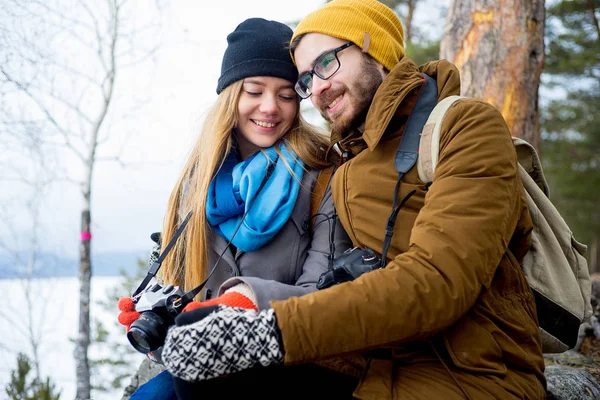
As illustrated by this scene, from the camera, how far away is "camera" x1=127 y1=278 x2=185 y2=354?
6.07 ft

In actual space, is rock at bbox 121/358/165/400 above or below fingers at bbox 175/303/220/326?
below

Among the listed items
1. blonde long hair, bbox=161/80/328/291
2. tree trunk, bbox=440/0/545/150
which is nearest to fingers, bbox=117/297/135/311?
blonde long hair, bbox=161/80/328/291

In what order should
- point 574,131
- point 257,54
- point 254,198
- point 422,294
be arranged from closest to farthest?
point 422,294
point 254,198
point 257,54
point 574,131

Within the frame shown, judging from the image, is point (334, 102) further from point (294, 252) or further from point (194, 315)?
point (194, 315)

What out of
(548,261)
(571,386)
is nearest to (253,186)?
(548,261)

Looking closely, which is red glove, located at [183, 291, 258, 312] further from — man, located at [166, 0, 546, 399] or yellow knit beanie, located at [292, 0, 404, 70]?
yellow knit beanie, located at [292, 0, 404, 70]

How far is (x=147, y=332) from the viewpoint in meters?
1.84

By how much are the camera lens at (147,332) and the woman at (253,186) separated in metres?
0.47

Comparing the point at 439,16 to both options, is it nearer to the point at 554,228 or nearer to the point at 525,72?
the point at 525,72

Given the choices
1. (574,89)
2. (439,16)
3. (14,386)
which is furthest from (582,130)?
(14,386)

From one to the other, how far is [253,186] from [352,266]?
829 mm

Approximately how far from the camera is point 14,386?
773 centimetres

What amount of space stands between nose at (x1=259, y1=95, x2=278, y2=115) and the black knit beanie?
126 millimetres

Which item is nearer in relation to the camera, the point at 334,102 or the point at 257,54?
the point at 334,102
